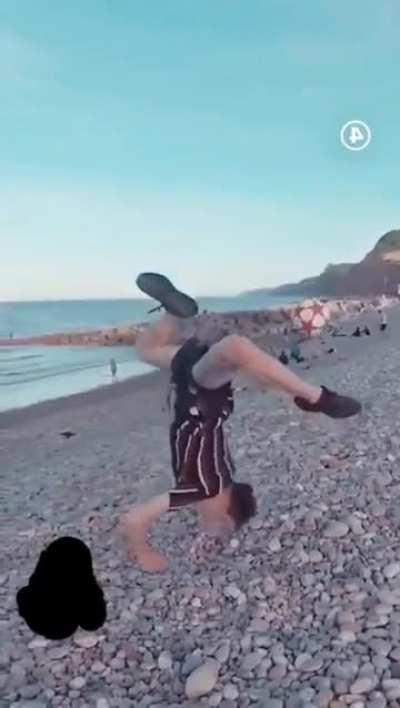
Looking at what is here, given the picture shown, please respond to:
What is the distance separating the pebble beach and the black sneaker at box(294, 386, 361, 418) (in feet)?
2.04

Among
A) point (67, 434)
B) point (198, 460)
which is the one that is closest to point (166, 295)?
point (198, 460)

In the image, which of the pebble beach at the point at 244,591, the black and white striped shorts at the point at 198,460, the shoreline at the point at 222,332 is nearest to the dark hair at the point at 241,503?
the black and white striped shorts at the point at 198,460

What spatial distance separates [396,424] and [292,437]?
77cm

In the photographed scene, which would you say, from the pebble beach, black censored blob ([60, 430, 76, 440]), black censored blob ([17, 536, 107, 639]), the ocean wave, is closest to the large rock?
the pebble beach

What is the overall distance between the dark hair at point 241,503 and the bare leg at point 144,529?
0.30 metres

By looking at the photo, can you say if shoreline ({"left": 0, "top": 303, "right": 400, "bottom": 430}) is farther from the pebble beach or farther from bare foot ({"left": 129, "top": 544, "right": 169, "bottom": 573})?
bare foot ({"left": 129, "top": 544, "right": 169, "bottom": 573})

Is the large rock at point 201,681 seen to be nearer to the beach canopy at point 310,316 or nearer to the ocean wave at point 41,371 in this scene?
the beach canopy at point 310,316

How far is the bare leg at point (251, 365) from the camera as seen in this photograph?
3.08 m

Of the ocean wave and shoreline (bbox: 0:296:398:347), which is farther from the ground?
shoreline (bbox: 0:296:398:347)

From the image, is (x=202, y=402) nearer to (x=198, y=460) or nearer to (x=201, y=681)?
(x=198, y=460)

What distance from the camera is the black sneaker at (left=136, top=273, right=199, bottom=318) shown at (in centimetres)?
314

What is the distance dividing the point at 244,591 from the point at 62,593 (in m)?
1.00

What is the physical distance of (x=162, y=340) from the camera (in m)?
3.29

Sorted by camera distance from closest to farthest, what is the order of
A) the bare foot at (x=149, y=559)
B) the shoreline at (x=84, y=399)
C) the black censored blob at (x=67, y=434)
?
1. the bare foot at (x=149, y=559)
2. the black censored blob at (x=67, y=434)
3. the shoreline at (x=84, y=399)
